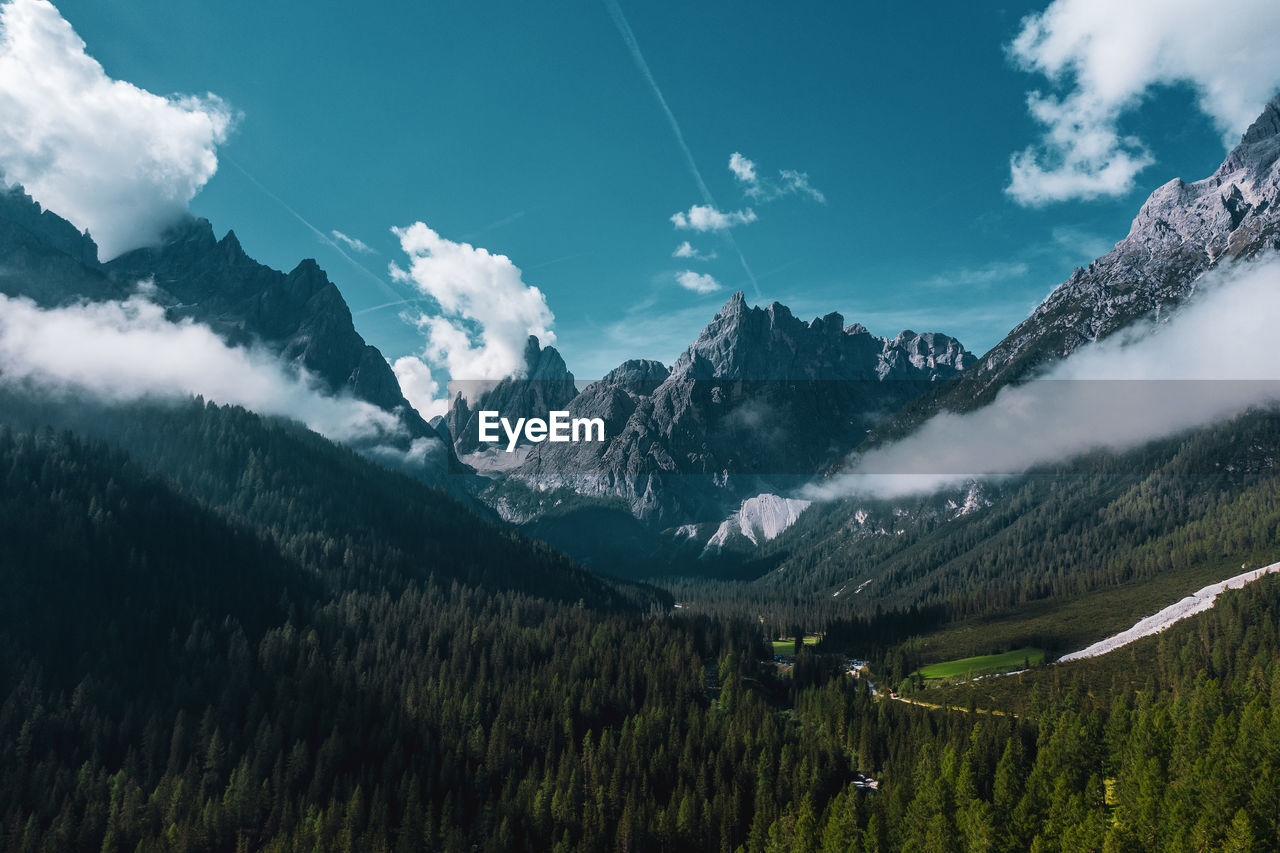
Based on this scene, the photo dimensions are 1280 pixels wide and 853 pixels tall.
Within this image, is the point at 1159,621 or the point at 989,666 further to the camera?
the point at 989,666

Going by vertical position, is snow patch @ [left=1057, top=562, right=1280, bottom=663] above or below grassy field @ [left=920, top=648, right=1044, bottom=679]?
above

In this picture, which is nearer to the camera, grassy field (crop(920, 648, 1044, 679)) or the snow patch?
the snow patch

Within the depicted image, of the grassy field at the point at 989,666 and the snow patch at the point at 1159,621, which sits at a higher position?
the snow patch at the point at 1159,621

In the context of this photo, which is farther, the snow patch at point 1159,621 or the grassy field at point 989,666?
the grassy field at point 989,666

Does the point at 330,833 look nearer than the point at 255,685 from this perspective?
Yes

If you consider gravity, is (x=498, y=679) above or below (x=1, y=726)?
above

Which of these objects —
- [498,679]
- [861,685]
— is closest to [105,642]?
[498,679]

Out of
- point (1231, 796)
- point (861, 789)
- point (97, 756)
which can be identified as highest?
point (1231, 796)

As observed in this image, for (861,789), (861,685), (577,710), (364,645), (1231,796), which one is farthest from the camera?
(861,685)

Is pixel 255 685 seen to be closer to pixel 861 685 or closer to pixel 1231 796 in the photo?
pixel 861 685

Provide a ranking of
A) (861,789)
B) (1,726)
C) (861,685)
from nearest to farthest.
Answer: (861,789)
(1,726)
(861,685)

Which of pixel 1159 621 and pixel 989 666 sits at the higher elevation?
pixel 1159 621
